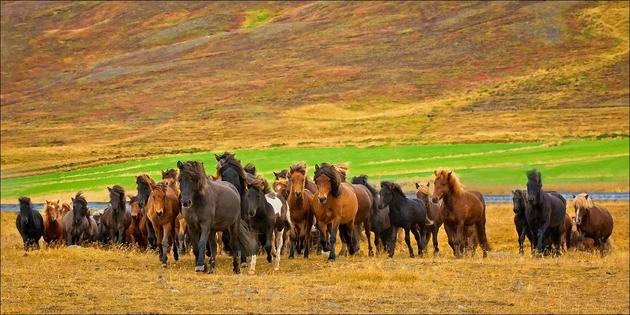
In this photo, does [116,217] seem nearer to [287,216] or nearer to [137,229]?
[137,229]

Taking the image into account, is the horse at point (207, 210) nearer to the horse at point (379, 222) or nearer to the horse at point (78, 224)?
the horse at point (379, 222)

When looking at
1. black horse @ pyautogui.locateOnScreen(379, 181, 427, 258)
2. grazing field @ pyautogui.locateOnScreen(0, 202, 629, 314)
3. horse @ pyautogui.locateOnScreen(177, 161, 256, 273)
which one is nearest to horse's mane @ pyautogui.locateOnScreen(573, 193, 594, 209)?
grazing field @ pyautogui.locateOnScreen(0, 202, 629, 314)

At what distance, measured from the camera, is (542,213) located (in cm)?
2528

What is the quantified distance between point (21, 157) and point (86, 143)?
33.1 ft

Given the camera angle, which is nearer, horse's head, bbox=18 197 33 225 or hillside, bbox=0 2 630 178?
horse's head, bbox=18 197 33 225

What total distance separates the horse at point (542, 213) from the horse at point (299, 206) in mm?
5237

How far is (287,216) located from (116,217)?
269 inches

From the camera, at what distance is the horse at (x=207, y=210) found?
19078 millimetres

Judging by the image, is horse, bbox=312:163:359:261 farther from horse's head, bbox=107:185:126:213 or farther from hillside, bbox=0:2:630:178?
hillside, bbox=0:2:630:178

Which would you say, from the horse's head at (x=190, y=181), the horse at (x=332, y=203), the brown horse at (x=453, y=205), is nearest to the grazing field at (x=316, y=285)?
the horse at (x=332, y=203)

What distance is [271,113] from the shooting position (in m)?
103

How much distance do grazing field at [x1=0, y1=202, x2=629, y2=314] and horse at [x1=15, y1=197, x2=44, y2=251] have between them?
4575 millimetres

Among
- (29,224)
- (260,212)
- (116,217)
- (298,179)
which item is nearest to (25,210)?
(29,224)

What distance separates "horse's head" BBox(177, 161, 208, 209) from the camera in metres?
18.8
